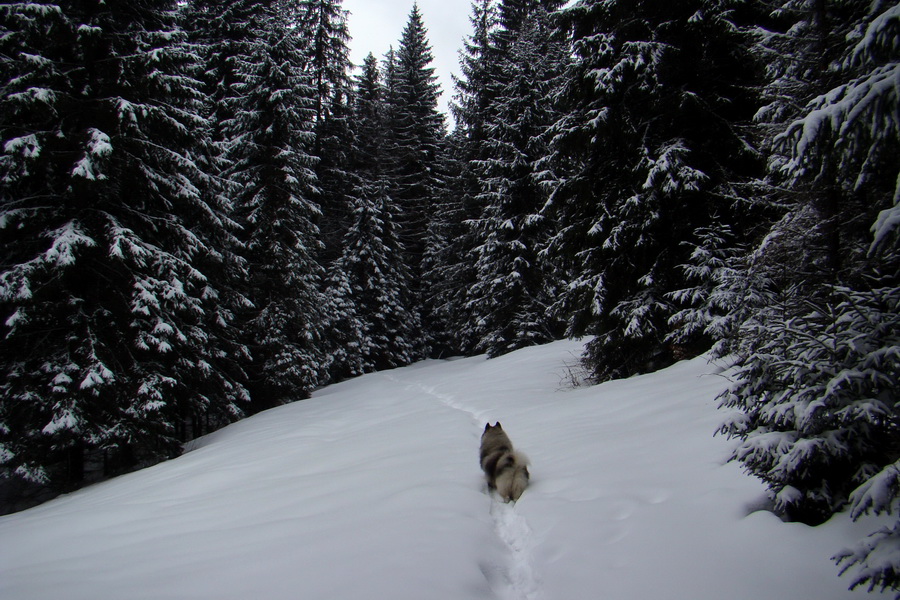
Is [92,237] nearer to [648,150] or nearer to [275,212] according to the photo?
[275,212]

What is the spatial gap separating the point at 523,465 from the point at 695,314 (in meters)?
4.31

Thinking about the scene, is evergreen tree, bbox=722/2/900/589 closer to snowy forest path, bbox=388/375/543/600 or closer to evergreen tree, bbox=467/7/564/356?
snowy forest path, bbox=388/375/543/600

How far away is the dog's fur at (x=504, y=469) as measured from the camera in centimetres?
416

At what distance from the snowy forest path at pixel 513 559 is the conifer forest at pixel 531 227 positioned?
5.00 ft

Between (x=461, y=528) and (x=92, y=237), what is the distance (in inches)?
395

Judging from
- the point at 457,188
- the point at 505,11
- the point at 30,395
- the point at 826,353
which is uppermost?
the point at 505,11

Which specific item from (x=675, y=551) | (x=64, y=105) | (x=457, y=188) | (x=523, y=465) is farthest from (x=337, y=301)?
(x=675, y=551)

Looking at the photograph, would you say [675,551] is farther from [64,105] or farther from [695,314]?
[64,105]

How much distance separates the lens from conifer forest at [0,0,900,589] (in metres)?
2.13

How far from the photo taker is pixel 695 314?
6801 mm

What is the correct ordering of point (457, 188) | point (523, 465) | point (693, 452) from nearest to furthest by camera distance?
point (693, 452) → point (523, 465) → point (457, 188)

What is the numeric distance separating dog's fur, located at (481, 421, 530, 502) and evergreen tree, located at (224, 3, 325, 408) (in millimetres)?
11799

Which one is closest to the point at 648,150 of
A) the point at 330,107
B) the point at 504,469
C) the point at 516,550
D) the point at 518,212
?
the point at 504,469

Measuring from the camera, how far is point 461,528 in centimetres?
326
